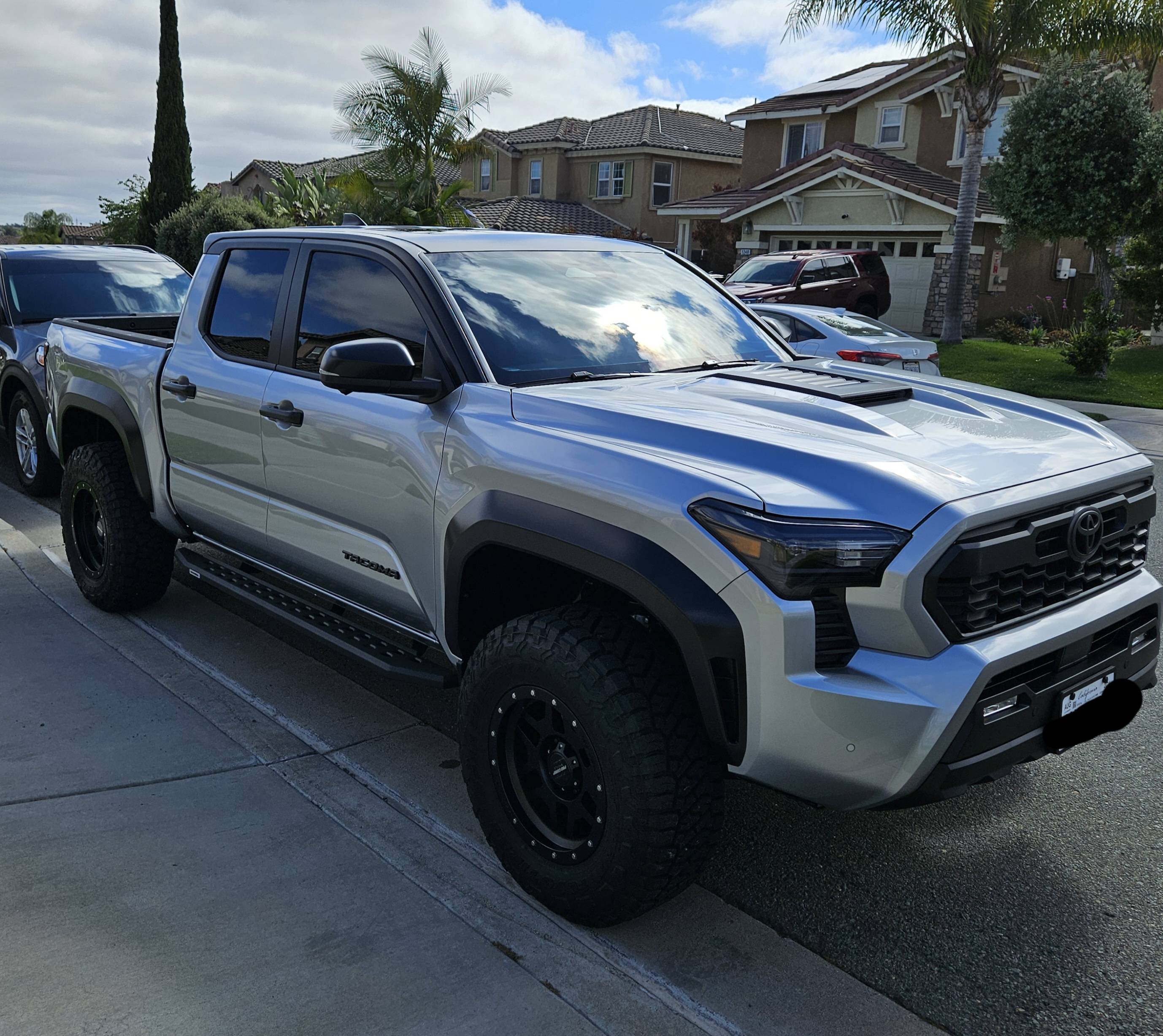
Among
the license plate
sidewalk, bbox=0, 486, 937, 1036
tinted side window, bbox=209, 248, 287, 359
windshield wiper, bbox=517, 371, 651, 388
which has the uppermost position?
tinted side window, bbox=209, 248, 287, 359

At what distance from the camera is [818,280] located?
21016mm

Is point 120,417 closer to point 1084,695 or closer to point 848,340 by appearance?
point 1084,695

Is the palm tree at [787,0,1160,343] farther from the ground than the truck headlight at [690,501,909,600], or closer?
farther from the ground

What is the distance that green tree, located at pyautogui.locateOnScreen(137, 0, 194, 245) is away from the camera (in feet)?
102

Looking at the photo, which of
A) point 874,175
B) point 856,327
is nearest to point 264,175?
point 874,175

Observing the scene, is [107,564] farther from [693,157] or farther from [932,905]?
[693,157]

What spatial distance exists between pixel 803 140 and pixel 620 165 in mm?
9195

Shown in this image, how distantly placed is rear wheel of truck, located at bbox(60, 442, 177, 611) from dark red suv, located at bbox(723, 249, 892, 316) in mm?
13884

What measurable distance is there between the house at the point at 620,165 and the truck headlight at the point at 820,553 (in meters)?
36.8

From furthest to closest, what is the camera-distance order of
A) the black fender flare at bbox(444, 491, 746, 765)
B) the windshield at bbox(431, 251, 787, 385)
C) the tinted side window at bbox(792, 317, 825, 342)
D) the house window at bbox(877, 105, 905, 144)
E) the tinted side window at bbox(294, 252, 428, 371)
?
the house window at bbox(877, 105, 905, 144) < the tinted side window at bbox(792, 317, 825, 342) < the tinted side window at bbox(294, 252, 428, 371) < the windshield at bbox(431, 251, 787, 385) < the black fender flare at bbox(444, 491, 746, 765)

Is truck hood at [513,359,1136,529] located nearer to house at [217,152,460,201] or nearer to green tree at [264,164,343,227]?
green tree at [264,164,343,227]

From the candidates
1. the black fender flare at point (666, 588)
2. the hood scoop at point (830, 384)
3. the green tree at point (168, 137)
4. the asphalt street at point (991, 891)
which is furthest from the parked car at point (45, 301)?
the green tree at point (168, 137)

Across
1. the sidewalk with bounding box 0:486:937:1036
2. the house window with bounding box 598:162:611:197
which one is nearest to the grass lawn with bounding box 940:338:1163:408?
the sidewalk with bounding box 0:486:937:1036

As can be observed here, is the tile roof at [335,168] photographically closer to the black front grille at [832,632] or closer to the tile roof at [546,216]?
the tile roof at [546,216]
